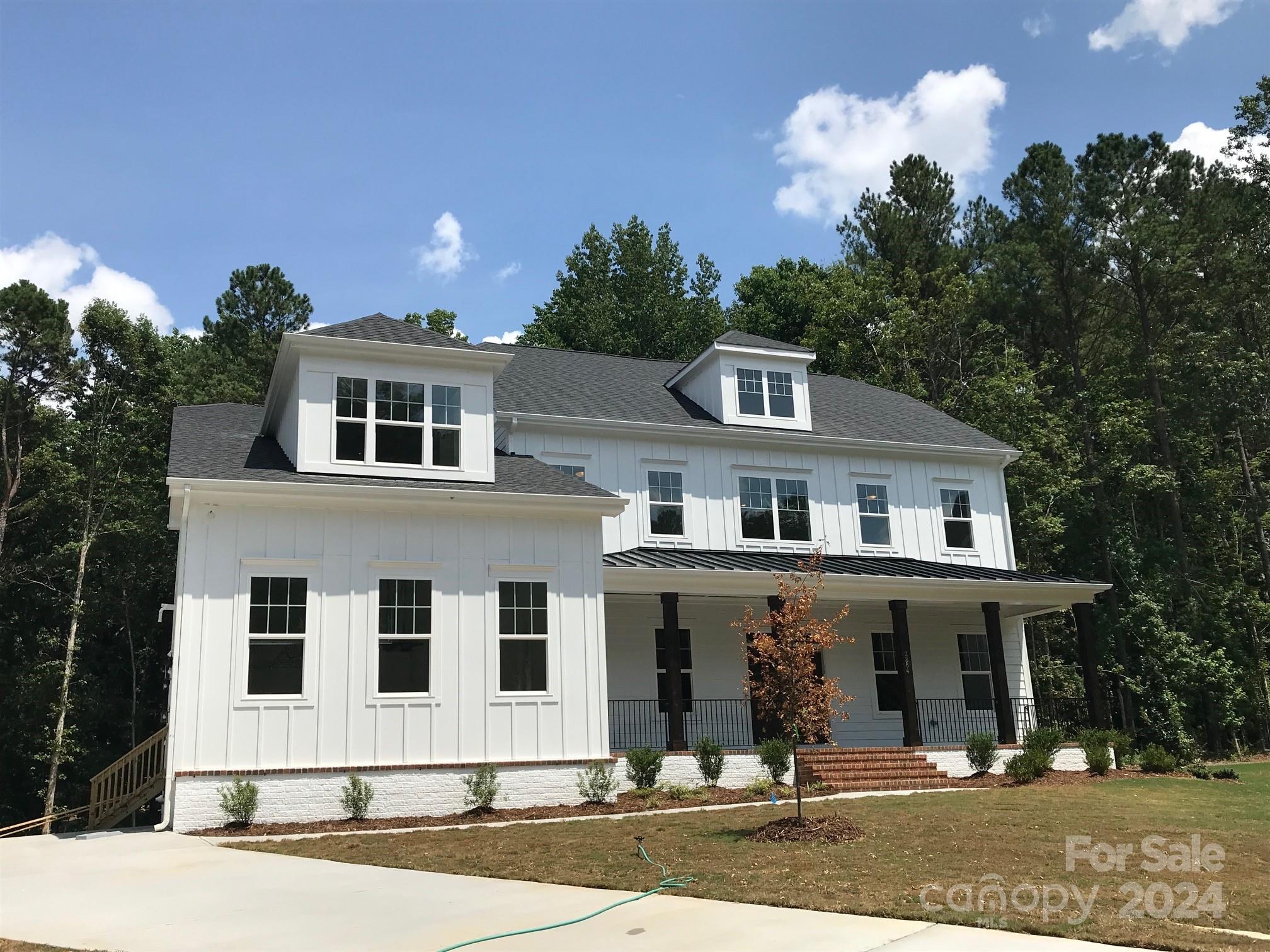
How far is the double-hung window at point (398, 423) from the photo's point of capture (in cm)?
1744

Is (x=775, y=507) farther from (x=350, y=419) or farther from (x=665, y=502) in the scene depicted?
(x=350, y=419)

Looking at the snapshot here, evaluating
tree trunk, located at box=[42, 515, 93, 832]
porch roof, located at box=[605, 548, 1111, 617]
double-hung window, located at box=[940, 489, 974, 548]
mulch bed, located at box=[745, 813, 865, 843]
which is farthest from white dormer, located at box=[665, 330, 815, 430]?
tree trunk, located at box=[42, 515, 93, 832]

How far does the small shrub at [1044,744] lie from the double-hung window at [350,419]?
13.1 m

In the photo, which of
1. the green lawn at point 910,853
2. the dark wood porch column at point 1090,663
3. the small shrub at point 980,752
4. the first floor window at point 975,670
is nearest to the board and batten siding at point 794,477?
the first floor window at point 975,670

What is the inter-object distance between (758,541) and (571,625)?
7.15 meters

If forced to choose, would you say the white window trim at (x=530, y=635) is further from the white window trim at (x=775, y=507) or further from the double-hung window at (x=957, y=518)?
the double-hung window at (x=957, y=518)

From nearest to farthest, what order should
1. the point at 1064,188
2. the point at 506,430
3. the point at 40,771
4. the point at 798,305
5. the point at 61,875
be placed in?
the point at 61,875, the point at 506,430, the point at 40,771, the point at 1064,188, the point at 798,305

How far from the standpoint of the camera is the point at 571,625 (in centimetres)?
1716

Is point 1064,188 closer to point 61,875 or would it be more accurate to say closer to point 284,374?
point 284,374

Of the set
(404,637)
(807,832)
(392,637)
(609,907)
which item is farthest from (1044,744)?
(609,907)

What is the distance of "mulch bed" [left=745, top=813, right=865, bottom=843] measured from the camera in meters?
11.5

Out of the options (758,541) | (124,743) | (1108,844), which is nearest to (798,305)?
(758,541)

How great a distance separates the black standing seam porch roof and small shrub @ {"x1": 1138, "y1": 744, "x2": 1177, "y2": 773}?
3.71 m

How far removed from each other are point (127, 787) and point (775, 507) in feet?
46.1
